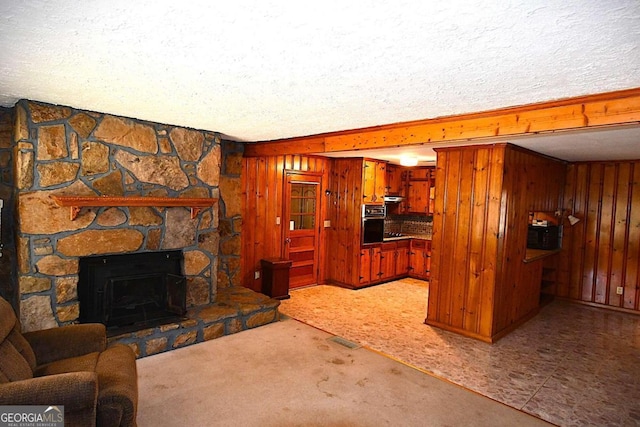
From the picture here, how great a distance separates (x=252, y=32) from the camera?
152 cm

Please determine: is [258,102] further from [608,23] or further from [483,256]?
[483,256]

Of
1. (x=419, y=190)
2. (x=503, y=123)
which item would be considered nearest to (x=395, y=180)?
(x=419, y=190)

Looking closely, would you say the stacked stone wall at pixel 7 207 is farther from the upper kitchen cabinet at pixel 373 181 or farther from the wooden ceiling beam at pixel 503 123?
the upper kitchen cabinet at pixel 373 181

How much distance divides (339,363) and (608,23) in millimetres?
3074

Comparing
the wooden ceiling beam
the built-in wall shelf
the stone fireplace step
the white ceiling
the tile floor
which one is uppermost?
the white ceiling

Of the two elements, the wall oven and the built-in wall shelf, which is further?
the wall oven

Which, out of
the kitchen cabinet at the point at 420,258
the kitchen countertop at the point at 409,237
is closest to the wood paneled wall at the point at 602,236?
the kitchen cabinet at the point at 420,258

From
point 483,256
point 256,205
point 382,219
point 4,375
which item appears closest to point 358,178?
point 382,219

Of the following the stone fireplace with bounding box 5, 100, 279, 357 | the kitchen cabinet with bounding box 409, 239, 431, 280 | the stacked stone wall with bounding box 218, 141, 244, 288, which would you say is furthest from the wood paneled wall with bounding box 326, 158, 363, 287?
the stone fireplace with bounding box 5, 100, 279, 357

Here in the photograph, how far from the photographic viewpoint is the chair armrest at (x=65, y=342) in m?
2.38

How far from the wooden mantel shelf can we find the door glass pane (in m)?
2.09

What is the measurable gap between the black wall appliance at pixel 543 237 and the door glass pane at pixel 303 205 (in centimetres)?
353

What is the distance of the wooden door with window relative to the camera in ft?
19.4

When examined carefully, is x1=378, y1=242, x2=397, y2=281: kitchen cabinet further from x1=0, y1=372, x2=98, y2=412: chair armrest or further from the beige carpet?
x1=0, y1=372, x2=98, y2=412: chair armrest
